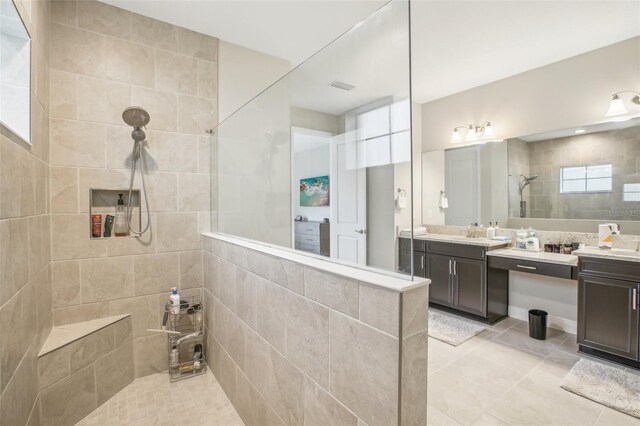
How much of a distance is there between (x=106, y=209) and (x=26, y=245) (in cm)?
78

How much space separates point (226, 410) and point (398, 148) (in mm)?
1971

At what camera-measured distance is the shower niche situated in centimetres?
217

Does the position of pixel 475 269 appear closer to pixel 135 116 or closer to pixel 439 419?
pixel 439 419

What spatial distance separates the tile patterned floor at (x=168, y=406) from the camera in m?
1.83

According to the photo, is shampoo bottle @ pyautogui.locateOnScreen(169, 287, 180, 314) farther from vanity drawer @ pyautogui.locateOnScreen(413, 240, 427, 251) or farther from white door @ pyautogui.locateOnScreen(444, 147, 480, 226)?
white door @ pyautogui.locateOnScreen(444, 147, 480, 226)

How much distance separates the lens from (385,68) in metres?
1.03

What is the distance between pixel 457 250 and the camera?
3.25m

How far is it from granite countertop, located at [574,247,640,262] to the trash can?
72cm

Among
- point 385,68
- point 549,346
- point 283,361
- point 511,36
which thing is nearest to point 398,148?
point 385,68

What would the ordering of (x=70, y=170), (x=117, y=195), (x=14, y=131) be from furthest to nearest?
1. (x=117, y=195)
2. (x=70, y=170)
3. (x=14, y=131)

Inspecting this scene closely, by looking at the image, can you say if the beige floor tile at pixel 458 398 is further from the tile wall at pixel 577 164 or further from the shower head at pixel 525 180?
the shower head at pixel 525 180

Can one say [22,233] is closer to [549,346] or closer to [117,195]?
[117,195]

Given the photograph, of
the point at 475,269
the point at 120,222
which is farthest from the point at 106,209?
the point at 475,269

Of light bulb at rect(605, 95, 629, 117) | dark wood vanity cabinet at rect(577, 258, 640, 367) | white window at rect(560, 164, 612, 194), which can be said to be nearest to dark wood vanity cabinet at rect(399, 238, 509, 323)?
dark wood vanity cabinet at rect(577, 258, 640, 367)
